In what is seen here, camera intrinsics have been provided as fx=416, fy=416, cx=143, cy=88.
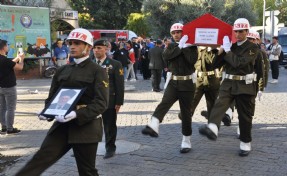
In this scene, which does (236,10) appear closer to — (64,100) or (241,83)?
(241,83)

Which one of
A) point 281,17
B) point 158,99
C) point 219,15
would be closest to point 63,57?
point 158,99

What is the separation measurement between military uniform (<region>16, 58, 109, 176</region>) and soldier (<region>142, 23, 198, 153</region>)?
7.77ft

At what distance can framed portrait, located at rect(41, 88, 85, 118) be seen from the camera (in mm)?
4059

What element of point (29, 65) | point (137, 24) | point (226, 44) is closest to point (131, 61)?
point (29, 65)

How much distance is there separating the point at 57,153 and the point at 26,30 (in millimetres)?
16226

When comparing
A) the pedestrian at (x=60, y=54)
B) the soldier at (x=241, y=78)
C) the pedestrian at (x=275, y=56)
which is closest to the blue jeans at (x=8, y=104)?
the soldier at (x=241, y=78)

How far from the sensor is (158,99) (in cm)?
1347

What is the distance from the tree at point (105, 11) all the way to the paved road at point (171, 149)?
33.1 meters

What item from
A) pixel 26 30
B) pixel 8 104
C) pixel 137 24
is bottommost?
pixel 8 104

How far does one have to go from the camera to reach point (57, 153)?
4207 mm

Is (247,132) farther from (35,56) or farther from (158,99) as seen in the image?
(35,56)

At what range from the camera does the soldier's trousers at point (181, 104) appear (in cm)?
667

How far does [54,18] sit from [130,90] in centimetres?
1264

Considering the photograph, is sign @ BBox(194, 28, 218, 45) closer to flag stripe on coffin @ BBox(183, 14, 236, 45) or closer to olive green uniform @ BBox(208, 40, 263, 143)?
flag stripe on coffin @ BBox(183, 14, 236, 45)
